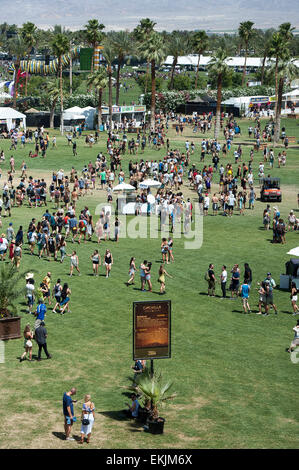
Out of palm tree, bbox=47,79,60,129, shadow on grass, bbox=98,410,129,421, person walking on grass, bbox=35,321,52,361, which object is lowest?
shadow on grass, bbox=98,410,129,421

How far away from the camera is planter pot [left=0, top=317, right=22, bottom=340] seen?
23.2 metres

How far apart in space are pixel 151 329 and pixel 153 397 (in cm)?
176

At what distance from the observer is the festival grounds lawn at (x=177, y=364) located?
1745cm

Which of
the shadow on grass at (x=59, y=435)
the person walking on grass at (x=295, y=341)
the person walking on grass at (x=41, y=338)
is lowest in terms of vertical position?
the shadow on grass at (x=59, y=435)

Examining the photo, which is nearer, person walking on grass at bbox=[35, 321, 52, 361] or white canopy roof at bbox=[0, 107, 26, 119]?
person walking on grass at bbox=[35, 321, 52, 361]

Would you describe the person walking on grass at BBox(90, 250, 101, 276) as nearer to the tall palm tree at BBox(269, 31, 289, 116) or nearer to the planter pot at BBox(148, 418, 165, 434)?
the planter pot at BBox(148, 418, 165, 434)

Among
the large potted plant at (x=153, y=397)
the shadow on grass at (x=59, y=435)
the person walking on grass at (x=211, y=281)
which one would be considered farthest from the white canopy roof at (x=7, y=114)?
the shadow on grass at (x=59, y=435)

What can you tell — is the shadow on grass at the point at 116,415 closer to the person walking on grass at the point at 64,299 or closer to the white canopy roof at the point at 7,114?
the person walking on grass at the point at 64,299

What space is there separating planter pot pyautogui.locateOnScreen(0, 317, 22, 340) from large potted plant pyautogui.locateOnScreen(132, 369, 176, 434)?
6.38 m

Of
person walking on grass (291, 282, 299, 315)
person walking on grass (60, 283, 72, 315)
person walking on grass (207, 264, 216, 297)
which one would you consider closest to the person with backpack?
person walking on grass (207, 264, 216, 297)

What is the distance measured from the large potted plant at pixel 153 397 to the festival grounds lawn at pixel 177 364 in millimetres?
271

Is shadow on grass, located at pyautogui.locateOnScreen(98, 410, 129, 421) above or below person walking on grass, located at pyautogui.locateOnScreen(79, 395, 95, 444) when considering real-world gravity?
below

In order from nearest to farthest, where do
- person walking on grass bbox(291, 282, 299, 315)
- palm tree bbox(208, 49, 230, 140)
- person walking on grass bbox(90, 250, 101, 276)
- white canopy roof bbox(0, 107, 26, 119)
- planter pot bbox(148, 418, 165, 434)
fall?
planter pot bbox(148, 418, 165, 434)
person walking on grass bbox(291, 282, 299, 315)
person walking on grass bbox(90, 250, 101, 276)
white canopy roof bbox(0, 107, 26, 119)
palm tree bbox(208, 49, 230, 140)
